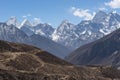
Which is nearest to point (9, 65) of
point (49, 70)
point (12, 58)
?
point (12, 58)

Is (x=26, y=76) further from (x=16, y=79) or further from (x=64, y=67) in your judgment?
(x=64, y=67)

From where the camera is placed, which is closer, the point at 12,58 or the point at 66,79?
the point at 66,79

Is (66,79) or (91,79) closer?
(66,79)

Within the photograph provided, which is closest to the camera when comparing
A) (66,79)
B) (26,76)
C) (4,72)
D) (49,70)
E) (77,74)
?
(4,72)

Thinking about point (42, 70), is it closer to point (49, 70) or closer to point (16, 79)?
point (49, 70)

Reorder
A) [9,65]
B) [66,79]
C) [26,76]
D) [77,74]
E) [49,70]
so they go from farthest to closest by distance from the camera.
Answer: [77,74]
[49,70]
[9,65]
[66,79]
[26,76]

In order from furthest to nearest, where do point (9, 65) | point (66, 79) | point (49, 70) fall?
point (49, 70) < point (9, 65) < point (66, 79)

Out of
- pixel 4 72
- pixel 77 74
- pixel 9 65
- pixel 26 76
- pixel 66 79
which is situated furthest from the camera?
pixel 77 74

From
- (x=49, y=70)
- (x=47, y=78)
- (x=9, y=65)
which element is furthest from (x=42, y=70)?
(x=47, y=78)

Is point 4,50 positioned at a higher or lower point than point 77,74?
higher
